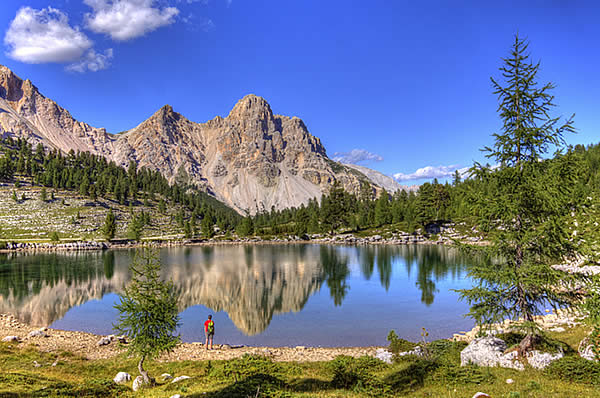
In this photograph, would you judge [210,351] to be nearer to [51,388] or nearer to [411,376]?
[51,388]

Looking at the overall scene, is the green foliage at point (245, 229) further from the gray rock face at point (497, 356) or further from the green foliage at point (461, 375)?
the green foliage at point (461, 375)

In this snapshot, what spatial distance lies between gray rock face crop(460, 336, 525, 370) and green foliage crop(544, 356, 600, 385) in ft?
4.69

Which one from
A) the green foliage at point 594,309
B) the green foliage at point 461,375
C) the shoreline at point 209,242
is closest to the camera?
the green foliage at point 594,309

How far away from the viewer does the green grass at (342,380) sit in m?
13.4

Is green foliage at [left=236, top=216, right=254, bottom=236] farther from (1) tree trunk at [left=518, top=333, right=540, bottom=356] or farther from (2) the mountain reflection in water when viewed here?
(1) tree trunk at [left=518, top=333, right=540, bottom=356]

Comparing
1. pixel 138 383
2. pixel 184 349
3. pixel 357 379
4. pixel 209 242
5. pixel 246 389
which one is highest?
pixel 246 389

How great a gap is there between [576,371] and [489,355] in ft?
12.8

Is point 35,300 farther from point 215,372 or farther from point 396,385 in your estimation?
point 396,385

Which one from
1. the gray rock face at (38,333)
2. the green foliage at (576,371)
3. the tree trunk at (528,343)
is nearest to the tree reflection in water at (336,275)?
the tree trunk at (528,343)

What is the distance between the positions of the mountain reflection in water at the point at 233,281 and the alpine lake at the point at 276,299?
6.1 inches

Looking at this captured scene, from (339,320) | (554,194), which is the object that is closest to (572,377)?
(554,194)

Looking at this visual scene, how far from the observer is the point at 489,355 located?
17562 mm

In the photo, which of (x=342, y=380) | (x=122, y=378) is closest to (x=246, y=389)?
(x=342, y=380)

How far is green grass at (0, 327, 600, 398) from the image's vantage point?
1335 centimetres
